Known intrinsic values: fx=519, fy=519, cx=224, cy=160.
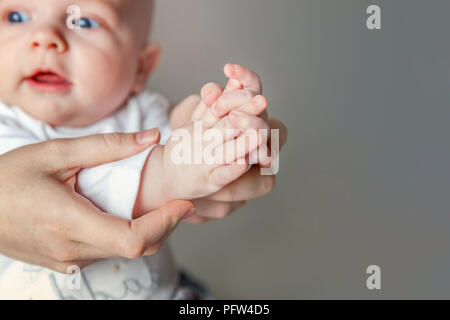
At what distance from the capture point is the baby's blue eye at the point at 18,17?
2.23 feet

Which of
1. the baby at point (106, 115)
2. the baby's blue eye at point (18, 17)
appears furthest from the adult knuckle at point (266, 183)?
the baby's blue eye at point (18, 17)

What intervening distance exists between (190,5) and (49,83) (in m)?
0.48

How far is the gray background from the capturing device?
3.07 ft

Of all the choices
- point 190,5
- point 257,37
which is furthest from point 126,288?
point 190,5

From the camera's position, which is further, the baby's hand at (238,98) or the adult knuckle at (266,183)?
the adult knuckle at (266,183)

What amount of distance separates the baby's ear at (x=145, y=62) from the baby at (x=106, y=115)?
0.02 meters

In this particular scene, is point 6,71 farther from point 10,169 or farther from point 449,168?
point 449,168

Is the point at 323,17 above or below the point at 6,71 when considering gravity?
above

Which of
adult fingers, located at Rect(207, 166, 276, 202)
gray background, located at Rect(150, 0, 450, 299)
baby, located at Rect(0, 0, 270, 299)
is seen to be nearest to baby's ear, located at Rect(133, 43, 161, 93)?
baby, located at Rect(0, 0, 270, 299)

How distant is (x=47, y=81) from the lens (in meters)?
0.67

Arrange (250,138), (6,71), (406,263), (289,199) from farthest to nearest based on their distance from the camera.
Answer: (289,199)
(406,263)
(6,71)
(250,138)

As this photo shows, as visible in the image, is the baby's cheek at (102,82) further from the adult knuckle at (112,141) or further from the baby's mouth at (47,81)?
the adult knuckle at (112,141)

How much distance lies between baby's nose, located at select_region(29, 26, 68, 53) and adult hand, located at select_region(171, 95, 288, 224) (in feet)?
0.59

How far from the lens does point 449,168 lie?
0.98 m
